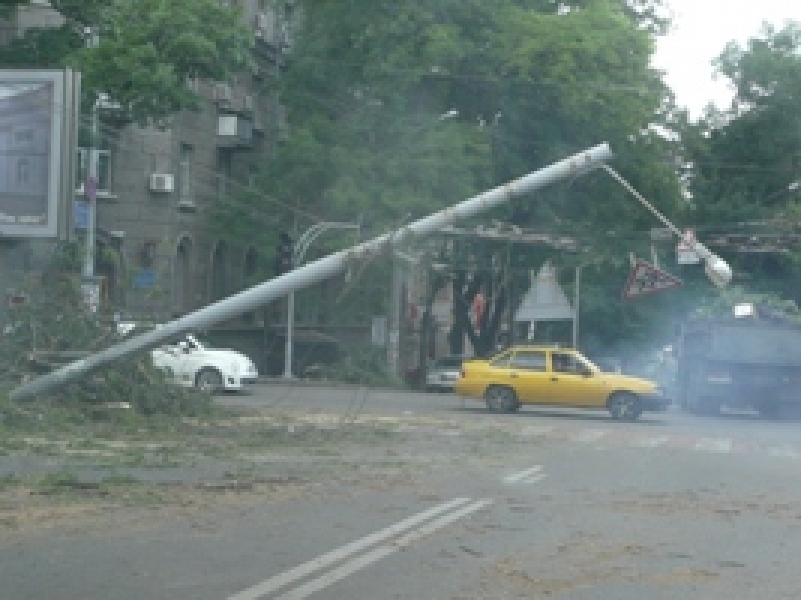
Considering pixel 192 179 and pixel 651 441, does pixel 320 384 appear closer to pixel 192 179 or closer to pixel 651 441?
pixel 192 179

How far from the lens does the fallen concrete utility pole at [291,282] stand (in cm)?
2283

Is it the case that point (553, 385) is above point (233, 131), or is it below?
below

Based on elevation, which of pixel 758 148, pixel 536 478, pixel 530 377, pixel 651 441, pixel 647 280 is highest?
pixel 758 148

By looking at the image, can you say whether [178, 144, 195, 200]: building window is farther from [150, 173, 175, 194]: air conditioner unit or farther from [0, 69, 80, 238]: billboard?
[0, 69, 80, 238]: billboard

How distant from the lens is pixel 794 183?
191ft

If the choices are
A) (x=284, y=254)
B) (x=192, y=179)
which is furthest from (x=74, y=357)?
(x=192, y=179)

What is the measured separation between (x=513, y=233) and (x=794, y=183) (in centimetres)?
2391

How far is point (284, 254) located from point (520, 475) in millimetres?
26570

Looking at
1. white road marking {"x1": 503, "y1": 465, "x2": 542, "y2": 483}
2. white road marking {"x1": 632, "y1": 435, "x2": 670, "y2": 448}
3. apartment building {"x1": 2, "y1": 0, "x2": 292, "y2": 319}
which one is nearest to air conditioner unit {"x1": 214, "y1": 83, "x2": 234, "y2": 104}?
apartment building {"x1": 2, "y1": 0, "x2": 292, "y2": 319}

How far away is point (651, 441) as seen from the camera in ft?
80.4

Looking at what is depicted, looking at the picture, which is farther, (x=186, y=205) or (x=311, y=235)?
(x=186, y=205)

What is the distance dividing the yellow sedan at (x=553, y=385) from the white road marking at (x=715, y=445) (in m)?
4.65

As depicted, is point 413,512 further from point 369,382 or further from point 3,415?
point 369,382

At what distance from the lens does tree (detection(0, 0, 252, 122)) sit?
29.6 metres
